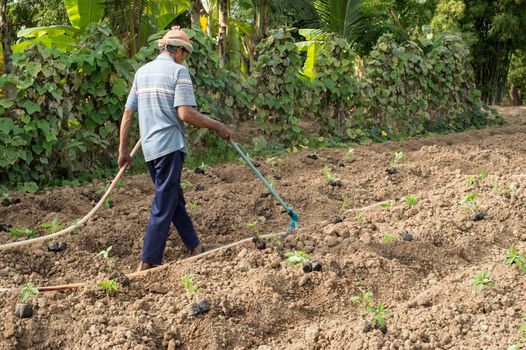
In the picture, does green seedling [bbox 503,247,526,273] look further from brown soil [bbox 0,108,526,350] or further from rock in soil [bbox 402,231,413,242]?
rock in soil [bbox 402,231,413,242]

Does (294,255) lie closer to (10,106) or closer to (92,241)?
(92,241)

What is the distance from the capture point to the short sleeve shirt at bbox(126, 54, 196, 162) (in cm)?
458

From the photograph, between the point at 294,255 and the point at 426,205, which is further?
the point at 426,205

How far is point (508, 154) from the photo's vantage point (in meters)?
8.52

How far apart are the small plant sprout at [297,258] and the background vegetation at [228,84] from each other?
3.83m

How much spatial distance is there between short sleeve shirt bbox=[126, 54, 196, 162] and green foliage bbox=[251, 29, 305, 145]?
514cm

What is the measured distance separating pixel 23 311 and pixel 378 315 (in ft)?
6.61

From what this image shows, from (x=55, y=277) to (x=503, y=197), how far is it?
3830 millimetres

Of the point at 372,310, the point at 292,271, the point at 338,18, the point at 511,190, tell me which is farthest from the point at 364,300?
the point at 338,18

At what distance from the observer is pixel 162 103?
4.63m

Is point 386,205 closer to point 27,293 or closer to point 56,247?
point 56,247

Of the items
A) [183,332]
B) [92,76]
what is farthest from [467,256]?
[92,76]

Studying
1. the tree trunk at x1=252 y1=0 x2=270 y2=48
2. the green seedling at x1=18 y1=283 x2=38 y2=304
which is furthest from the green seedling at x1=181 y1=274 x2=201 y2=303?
the tree trunk at x1=252 y1=0 x2=270 y2=48

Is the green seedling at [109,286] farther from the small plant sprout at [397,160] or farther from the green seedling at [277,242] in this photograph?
the small plant sprout at [397,160]
